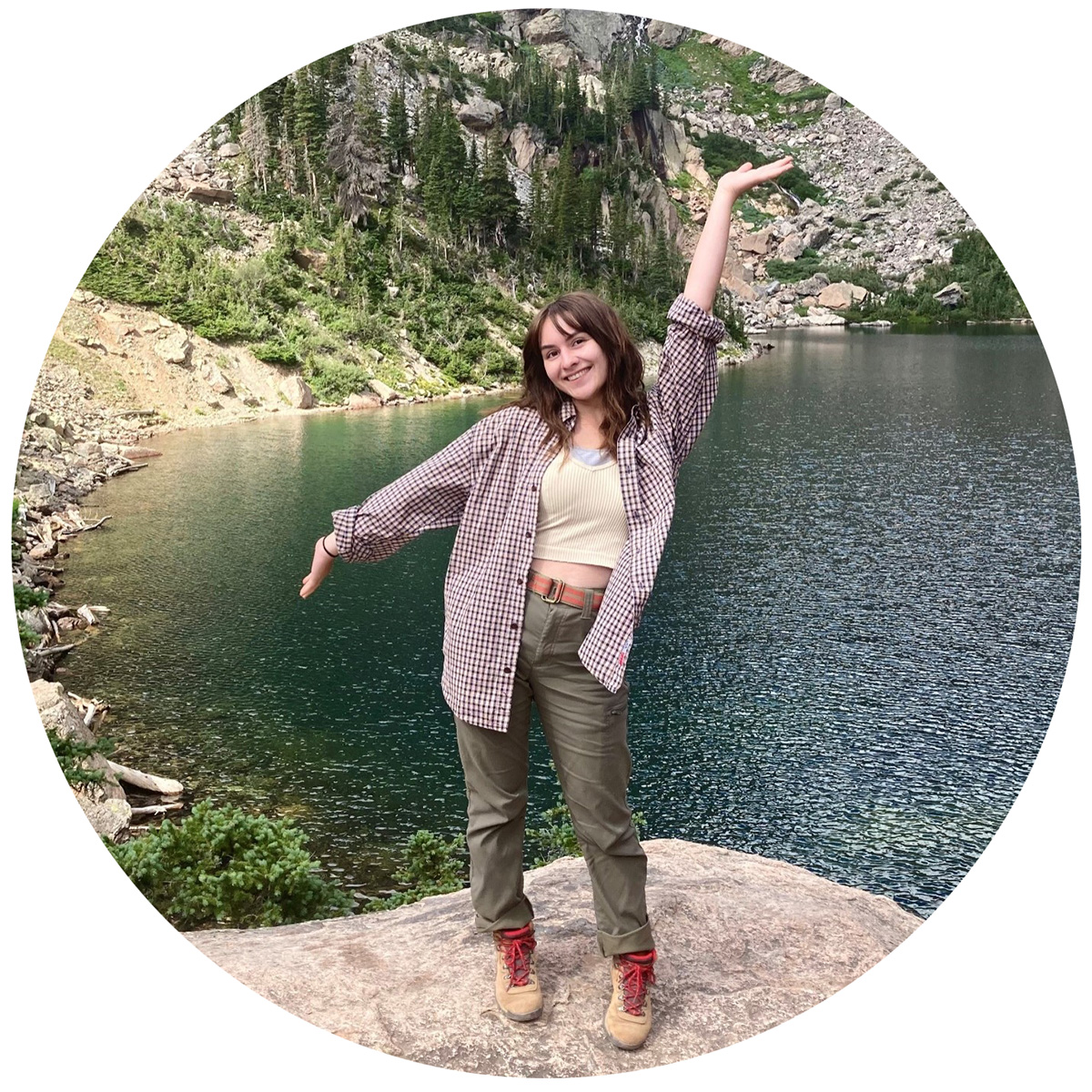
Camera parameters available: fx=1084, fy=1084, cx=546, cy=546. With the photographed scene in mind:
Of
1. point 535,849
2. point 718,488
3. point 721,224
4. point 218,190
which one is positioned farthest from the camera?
point 218,190

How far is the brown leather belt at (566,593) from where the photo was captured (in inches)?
118

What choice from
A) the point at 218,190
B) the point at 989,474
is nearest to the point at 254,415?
the point at 218,190

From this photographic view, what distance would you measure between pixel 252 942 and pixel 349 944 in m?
0.52

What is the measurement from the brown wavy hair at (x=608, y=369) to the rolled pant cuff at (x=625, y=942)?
1.41 m

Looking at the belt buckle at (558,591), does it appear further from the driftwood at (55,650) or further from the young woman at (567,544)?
the driftwood at (55,650)

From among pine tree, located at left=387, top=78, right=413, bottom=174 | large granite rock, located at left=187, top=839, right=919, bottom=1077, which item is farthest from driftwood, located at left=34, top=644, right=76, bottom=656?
pine tree, located at left=387, top=78, right=413, bottom=174

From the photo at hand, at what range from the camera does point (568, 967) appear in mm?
3547

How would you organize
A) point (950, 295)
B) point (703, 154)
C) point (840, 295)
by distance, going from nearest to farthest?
point (703, 154)
point (950, 295)
point (840, 295)

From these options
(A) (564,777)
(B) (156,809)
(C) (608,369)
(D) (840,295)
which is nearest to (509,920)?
(A) (564,777)

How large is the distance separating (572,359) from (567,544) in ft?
1.68

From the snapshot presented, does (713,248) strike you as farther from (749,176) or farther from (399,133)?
(399,133)

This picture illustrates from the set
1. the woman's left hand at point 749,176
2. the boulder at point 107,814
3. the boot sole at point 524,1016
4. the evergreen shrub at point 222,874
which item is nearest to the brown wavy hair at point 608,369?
the woman's left hand at point 749,176

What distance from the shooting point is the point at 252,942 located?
159 inches

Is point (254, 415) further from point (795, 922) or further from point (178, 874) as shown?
point (795, 922)
